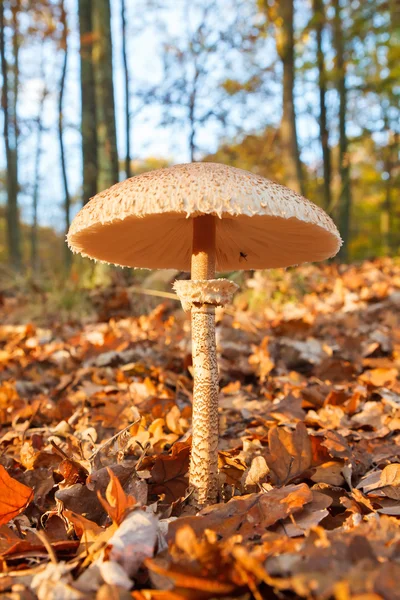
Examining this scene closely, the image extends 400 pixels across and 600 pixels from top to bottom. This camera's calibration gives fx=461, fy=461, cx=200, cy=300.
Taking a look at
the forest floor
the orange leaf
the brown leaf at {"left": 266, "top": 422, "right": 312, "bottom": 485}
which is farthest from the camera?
the brown leaf at {"left": 266, "top": 422, "right": 312, "bottom": 485}

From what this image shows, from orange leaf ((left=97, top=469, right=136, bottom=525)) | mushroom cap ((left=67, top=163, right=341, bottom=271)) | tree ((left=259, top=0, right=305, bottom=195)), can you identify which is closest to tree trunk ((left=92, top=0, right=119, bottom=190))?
tree ((left=259, top=0, right=305, bottom=195))

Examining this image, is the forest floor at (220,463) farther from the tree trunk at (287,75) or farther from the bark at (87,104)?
the bark at (87,104)

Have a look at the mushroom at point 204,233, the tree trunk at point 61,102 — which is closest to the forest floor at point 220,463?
the mushroom at point 204,233

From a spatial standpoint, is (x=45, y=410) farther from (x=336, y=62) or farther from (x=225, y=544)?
(x=336, y=62)

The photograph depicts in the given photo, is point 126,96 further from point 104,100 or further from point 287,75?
point 287,75

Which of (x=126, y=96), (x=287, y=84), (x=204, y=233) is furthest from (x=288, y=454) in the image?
(x=126, y=96)

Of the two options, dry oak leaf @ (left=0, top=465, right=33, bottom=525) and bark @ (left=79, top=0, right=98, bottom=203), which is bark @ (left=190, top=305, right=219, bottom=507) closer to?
dry oak leaf @ (left=0, top=465, right=33, bottom=525)

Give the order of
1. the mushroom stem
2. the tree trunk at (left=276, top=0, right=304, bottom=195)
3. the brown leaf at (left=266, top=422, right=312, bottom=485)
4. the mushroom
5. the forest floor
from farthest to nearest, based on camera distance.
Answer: the tree trunk at (left=276, top=0, right=304, bottom=195) → the brown leaf at (left=266, top=422, right=312, bottom=485) → the mushroom stem → the mushroom → the forest floor
